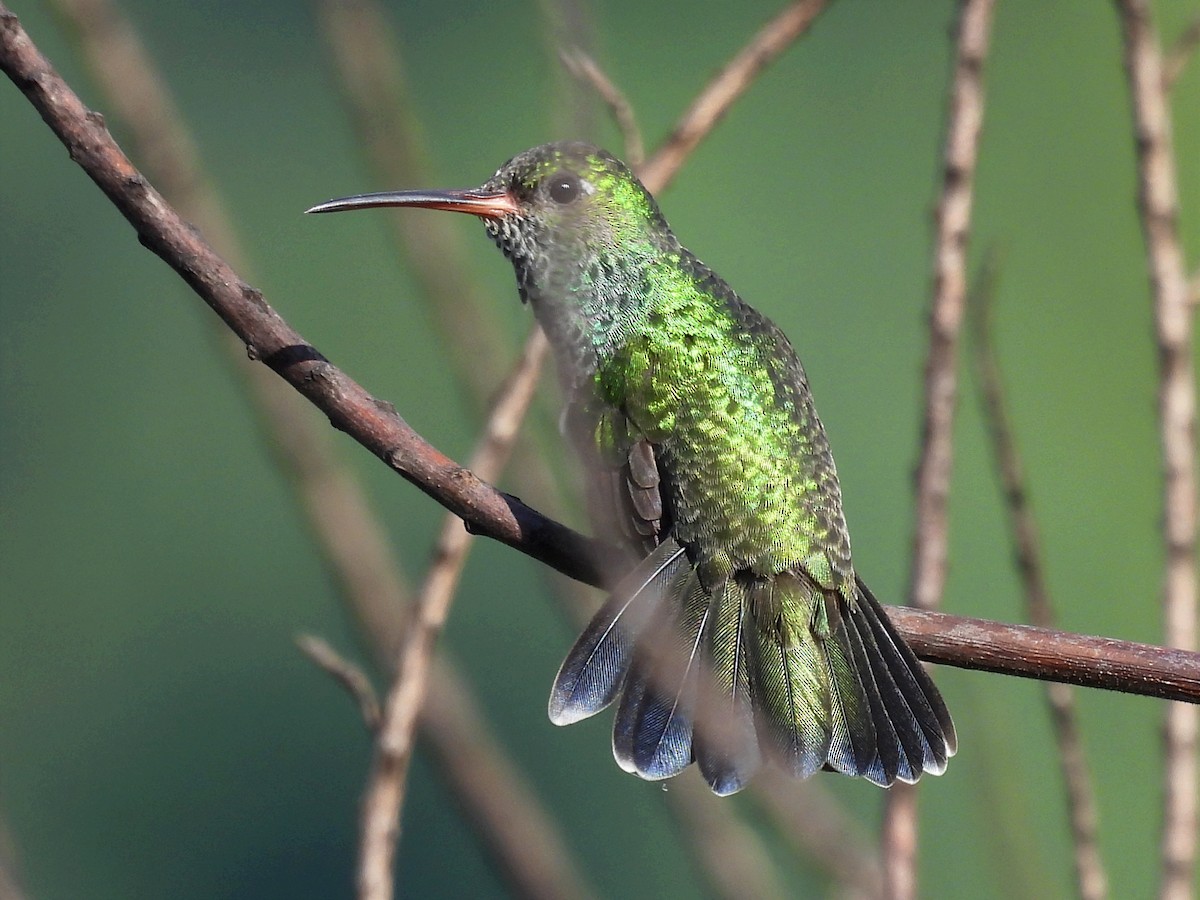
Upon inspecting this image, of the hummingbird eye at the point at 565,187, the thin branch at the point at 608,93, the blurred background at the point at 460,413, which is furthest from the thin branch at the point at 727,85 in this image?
the blurred background at the point at 460,413

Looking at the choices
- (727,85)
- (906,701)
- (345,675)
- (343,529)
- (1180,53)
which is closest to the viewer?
(345,675)

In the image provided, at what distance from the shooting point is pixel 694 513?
271 cm

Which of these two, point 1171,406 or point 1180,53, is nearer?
point 1171,406

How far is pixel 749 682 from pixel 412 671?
607 mm

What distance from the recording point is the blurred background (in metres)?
6.06

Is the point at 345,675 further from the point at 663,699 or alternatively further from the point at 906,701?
the point at 906,701

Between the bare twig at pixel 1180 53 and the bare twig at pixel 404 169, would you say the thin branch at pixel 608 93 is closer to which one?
the bare twig at pixel 404 169

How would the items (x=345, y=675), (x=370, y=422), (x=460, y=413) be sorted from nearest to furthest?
(x=370, y=422) → (x=345, y=675) → (x=460, y=413)

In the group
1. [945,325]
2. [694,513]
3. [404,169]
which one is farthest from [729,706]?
[404,169]

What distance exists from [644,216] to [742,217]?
3206 millimetres

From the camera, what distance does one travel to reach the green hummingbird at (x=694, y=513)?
2.50 m

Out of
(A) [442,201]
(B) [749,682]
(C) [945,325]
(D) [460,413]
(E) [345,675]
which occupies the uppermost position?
(D) [460,413]

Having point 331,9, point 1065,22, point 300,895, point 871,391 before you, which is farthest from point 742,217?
point 300,895

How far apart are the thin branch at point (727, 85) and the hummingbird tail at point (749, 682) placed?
2.59ft
